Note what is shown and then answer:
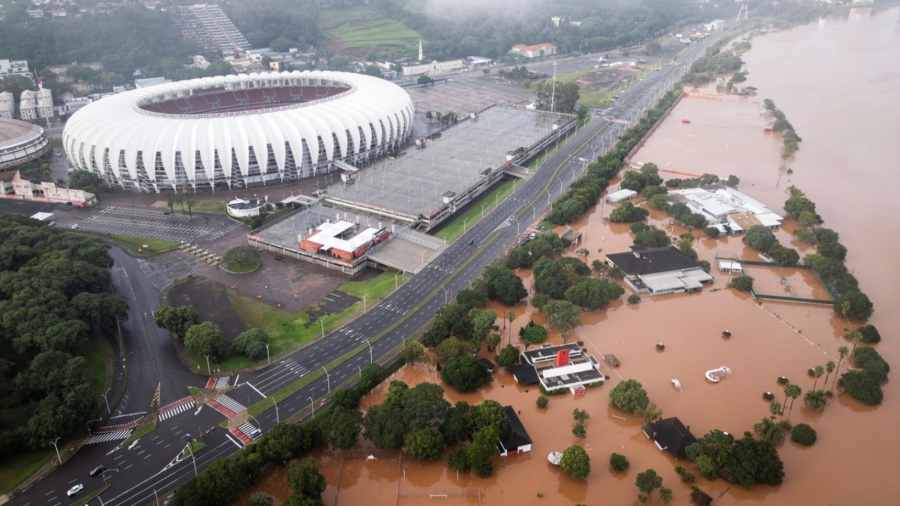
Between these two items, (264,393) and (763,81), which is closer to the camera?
(264,393)

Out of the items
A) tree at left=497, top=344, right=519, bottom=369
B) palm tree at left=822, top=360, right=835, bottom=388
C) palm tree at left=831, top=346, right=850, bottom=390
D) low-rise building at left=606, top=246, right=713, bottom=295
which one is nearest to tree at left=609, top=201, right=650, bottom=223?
low-rise building at left=606, top=246, right=713, bottom=295

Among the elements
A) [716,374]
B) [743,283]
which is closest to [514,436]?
[716,374]

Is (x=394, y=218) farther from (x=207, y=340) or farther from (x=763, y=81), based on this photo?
(x=763, y=81)

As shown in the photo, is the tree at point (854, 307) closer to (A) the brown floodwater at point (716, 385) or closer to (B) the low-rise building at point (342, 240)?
(A) the brown floodwater at point (716, 385)

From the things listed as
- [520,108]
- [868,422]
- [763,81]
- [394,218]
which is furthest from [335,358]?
[763,81]

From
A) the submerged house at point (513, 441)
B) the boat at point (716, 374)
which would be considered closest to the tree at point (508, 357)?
the submerged house at point (513, 441)

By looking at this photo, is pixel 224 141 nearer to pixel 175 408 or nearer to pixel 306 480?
pixel 175 408
